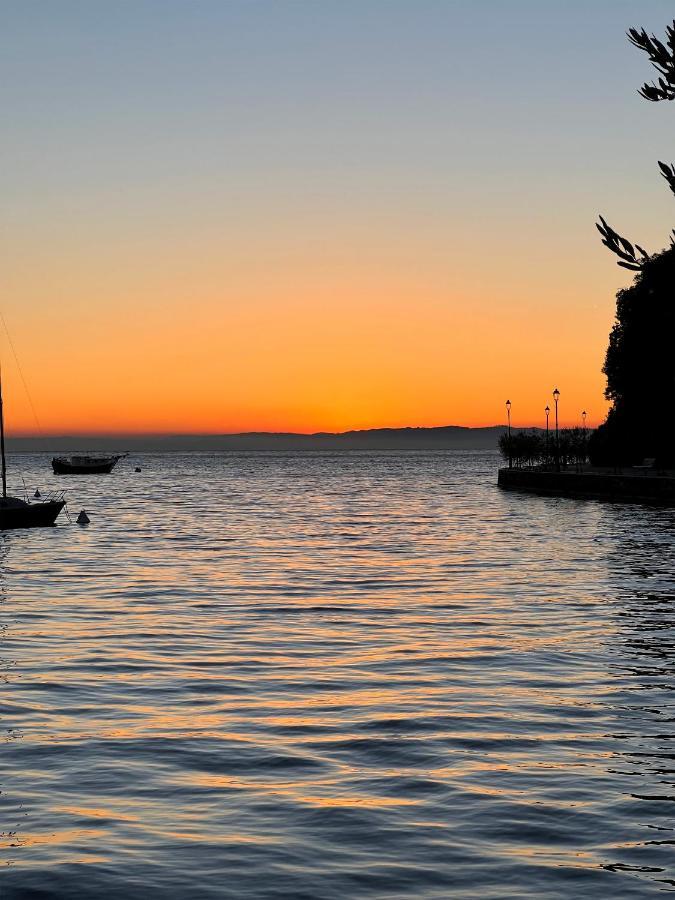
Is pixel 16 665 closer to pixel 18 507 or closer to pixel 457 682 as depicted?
pixel 457 682

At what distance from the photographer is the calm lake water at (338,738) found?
9469 millimetres

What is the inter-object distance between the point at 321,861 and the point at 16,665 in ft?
37.4

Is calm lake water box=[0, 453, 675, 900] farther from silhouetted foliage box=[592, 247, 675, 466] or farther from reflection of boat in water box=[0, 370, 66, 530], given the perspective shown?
silhouetted foliage box=[592, 247, 675, 466]

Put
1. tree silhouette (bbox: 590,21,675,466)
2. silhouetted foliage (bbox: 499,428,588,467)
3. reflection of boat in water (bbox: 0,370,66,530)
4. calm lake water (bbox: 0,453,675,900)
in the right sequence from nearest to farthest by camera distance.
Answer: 1. calm lake water (bbox: 0,453,675,900)
2. reflection of boat in water (bbox: 0,370,66,530)
3. tree silhouette (bbox: 590,21,675,466)
4. silhouetted foliage (bbox: 499,428,588,467)

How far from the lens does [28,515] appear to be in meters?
63.8

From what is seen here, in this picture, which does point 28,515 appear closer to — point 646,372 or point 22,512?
point 22,512

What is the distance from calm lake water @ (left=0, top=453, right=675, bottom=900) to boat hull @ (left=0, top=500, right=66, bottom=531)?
93.2ft

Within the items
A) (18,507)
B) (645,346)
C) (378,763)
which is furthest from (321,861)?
(645,346)

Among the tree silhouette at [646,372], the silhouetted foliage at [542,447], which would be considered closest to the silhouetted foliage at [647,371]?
the tree silhouette at [646,372]

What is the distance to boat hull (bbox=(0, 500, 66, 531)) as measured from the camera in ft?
205

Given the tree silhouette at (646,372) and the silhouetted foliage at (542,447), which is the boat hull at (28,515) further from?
the silhouetted foliage at (542,447)

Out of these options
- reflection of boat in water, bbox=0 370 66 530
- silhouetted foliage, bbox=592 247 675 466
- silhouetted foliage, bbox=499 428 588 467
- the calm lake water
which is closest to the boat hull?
reflection of boat in water, bbox=0 370 66 530

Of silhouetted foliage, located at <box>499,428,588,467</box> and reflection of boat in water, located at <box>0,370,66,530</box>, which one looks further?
silhouetted foliage, located at <box>499,428,588,467</box>

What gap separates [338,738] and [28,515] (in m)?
52.2
